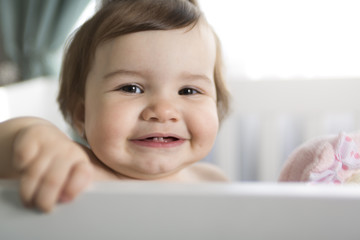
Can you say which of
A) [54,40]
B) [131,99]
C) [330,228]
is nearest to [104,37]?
[131,99]

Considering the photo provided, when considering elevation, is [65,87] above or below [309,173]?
above

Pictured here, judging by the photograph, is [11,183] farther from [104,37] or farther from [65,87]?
[65,87]

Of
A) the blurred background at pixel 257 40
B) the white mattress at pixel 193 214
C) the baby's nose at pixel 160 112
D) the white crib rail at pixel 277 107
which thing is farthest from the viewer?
the blurred background at pixel 257 40

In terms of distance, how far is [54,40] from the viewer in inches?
62.4

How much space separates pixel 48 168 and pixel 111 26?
0.36m

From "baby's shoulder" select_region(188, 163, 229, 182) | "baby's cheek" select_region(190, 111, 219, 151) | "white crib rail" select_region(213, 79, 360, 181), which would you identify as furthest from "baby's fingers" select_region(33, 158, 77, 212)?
"white crib rail" select_region(213, 79, 360, 181)

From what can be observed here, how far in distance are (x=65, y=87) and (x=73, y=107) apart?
0.19ft

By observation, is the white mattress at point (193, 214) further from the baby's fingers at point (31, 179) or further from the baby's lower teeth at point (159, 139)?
the baby's lower teeth at point (159, 139)

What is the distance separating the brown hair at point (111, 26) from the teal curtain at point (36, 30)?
2.55 feet

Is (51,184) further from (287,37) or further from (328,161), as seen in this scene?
(287,37)

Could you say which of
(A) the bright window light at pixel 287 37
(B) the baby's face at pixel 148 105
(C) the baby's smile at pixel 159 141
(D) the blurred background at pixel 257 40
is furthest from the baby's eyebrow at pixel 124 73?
(A) the bright window light at pixel 287 37

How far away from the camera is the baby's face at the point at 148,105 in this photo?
649 millimetres

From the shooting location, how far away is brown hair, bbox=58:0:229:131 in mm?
680

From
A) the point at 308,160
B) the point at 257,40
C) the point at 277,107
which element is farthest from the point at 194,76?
the point at 257,40
